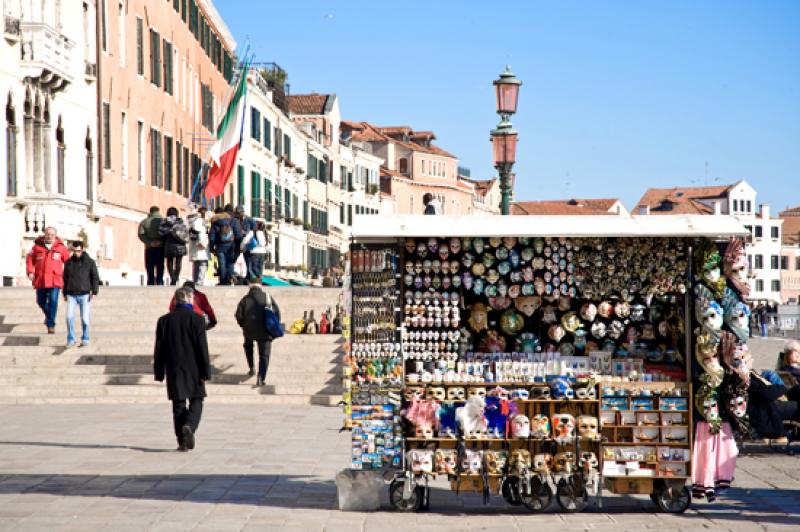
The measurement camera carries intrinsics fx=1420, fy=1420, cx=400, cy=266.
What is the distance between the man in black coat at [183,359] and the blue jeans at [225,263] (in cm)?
1520

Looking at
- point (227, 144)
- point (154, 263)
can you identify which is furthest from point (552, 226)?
point (227, 144)

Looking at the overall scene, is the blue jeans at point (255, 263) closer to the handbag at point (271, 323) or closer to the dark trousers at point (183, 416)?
the handbag at point (271, 323)

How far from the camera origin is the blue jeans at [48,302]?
23.3 meters

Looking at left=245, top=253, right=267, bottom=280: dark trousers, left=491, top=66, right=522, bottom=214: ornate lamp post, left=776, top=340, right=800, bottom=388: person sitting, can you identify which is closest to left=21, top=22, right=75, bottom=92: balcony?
left=245, top=253, right=267, bottom=280: dark trousers

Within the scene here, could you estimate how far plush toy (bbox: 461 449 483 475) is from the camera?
11.1m

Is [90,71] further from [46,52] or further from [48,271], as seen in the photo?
[48,271]

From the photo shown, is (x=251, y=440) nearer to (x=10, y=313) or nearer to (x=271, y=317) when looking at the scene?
(x=271, y=317)

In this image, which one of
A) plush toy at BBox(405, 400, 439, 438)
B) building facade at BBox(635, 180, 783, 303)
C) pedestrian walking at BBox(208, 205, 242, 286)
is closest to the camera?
plush toy at BBox(405, 400, 439, 438)

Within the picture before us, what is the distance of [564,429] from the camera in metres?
11.1

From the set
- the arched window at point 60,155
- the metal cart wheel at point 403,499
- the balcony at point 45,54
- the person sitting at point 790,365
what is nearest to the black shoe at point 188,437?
the metal cart wheel at point 403,499

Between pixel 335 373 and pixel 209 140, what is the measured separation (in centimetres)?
2920

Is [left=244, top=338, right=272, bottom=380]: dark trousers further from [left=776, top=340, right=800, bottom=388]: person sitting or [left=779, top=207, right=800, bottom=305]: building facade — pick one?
[left=779, top=207, right=800, bottom=305]: building facade

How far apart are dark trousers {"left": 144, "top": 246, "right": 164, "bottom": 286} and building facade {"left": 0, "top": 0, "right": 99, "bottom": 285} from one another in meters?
2.44

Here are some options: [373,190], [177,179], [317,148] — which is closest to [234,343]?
[177,179]
